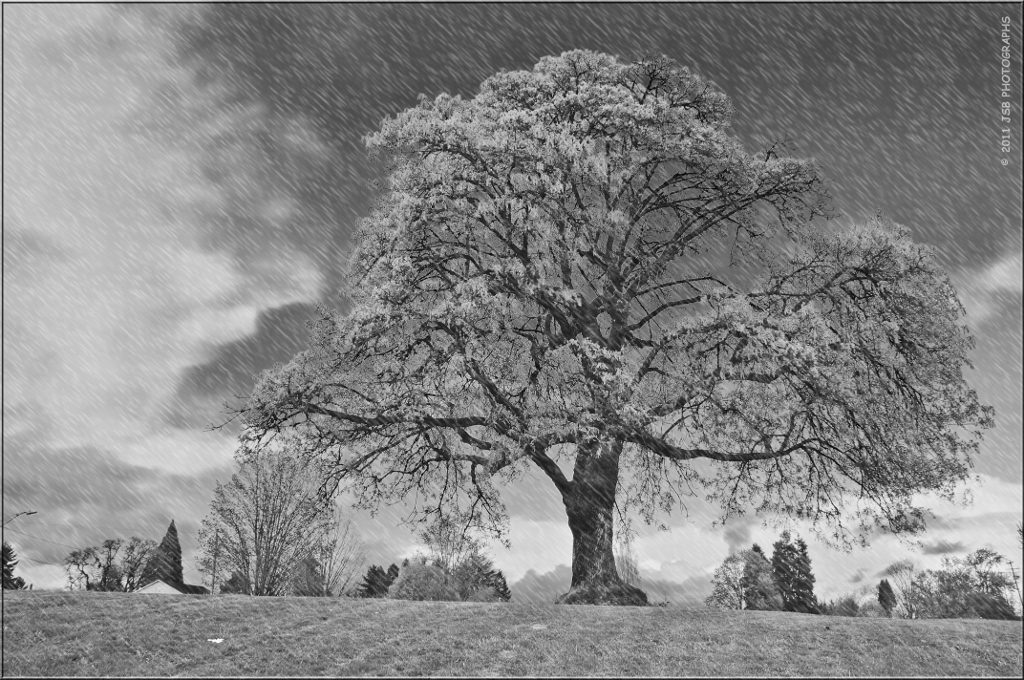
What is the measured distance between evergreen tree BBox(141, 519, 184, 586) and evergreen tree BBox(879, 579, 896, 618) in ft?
239

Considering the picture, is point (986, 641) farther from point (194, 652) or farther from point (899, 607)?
point (899, 607)

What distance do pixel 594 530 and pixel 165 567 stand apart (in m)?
54.9

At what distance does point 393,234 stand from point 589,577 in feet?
28.6

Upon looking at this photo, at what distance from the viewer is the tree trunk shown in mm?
14008

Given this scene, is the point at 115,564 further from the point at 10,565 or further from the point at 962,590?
the point at 962,590

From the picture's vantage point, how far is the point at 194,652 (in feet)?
30.3

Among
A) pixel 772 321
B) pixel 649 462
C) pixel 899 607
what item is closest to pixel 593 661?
pixel 649 462

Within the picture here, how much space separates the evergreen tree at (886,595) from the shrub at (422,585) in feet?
177

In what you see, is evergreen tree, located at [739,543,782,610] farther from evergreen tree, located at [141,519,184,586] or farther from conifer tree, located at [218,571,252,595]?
evergreen tree, located at [141,519,184,586]

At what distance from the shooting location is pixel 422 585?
49188 millimetres

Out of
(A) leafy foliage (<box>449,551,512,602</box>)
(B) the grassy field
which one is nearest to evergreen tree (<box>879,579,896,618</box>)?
(A) leafy foliage (<box>449,551,512,602</box>)

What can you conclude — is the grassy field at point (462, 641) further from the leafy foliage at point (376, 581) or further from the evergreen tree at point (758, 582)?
the leafy foliage at point (376, 581)

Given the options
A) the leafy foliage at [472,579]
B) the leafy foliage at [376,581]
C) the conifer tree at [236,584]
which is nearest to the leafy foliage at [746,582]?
the leafy foliage at [472,579]

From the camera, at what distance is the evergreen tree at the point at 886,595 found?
242 feet
